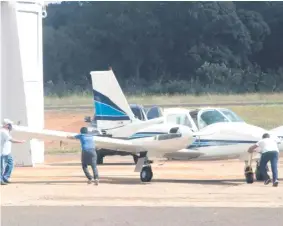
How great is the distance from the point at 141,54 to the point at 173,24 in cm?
493

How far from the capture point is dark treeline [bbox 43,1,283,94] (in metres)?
69.8

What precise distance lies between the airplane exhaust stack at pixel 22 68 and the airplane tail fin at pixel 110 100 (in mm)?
2587

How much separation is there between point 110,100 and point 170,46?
47.7 m

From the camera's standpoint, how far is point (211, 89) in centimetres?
6812

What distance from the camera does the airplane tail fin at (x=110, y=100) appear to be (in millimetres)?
25906

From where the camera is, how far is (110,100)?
26.1 m

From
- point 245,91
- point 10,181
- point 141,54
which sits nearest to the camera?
point 10,181

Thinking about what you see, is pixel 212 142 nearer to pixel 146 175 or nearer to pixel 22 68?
pixel 146 175

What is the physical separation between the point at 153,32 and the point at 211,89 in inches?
338
